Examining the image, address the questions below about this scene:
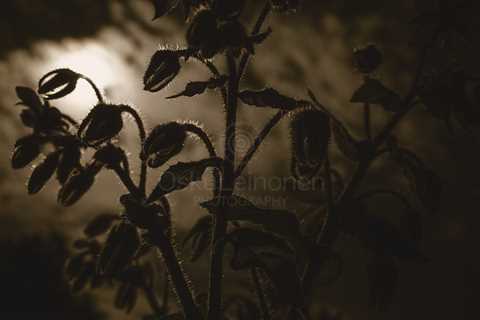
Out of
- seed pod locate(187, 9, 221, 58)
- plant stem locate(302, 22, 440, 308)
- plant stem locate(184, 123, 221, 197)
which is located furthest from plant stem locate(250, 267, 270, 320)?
seed pod locate(187, 9, 221, 58)

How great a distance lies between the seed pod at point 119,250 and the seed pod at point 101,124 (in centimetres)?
17

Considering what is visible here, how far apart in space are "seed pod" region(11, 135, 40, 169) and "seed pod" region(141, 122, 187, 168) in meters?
0.22

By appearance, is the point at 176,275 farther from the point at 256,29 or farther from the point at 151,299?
the point at 151,299

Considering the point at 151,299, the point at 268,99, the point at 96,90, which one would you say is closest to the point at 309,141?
the point at 268,99

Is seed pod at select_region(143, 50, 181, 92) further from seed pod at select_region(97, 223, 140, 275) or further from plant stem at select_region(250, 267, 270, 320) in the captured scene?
plant stem at select_region(250, 267, 270, 320)

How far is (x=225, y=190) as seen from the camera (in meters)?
1.10

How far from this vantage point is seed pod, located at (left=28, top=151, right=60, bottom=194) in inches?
48.1

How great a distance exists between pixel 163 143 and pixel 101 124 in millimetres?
135

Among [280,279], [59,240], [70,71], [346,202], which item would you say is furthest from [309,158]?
[59,240]

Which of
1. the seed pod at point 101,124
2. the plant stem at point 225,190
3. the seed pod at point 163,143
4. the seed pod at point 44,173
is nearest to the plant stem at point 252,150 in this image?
the plant stem at point 225,190

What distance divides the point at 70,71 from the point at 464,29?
78 cm

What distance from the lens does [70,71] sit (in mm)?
1307

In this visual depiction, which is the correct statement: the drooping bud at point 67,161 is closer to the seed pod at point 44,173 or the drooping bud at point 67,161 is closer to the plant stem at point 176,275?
the seed pod at point 44,173

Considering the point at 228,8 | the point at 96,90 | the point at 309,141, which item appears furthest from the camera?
the point at 96,90
